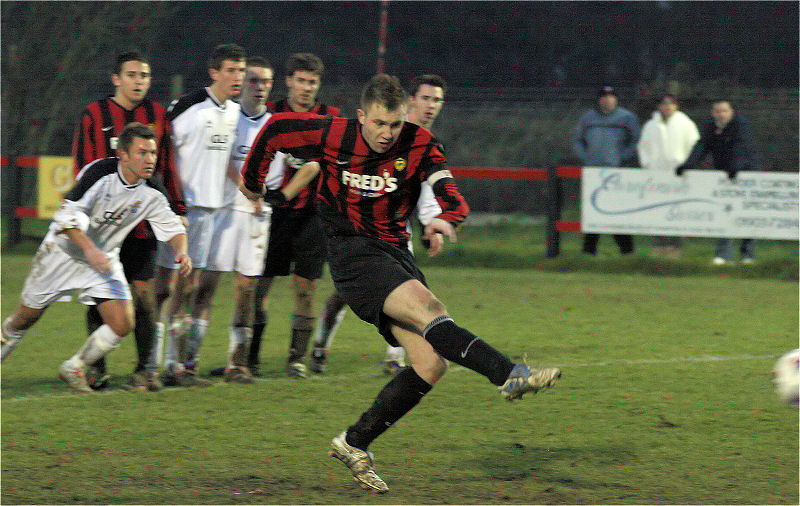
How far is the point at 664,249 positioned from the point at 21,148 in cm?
1081

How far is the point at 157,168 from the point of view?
705 cm

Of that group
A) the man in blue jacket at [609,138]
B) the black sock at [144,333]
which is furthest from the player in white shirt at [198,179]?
the man in blue jacket at [609,138]

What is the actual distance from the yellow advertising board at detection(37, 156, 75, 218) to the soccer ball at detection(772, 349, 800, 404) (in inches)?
478

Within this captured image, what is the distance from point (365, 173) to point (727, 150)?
9.13 meters

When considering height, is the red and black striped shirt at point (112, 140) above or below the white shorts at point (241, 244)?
above

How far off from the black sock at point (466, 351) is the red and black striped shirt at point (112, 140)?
2591 mm

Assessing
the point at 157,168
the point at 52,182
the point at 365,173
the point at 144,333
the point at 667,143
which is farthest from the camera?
the point at 52,182

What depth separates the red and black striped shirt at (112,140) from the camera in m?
6.93

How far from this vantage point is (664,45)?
25.0m

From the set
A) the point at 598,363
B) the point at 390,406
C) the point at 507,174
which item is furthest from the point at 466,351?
the point at 507,174

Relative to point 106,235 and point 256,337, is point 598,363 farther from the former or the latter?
point 106,235

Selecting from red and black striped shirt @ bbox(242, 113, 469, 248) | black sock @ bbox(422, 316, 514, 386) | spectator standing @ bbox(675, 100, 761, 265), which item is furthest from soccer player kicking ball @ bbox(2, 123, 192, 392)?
spectator standing @ bbox(675, 100, 761, 265)

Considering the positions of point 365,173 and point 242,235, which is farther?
point 242,235

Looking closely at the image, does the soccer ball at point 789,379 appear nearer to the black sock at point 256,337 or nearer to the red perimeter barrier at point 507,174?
the black sock at point 256,337
